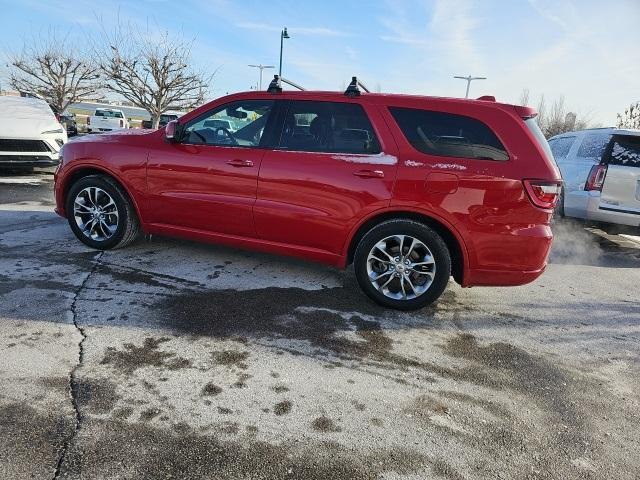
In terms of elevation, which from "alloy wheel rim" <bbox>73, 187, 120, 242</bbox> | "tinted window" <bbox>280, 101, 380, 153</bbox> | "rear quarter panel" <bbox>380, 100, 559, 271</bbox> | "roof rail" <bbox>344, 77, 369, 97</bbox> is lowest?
"alloy wheel rim" <bbox>73, 187, 120, 242</bbox>

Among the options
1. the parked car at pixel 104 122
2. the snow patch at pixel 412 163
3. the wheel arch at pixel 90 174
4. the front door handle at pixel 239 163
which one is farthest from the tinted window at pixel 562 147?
the parked car at pixel 104 122

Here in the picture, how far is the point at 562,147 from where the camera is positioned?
7684 millimetres

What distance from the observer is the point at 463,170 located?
12.2ft

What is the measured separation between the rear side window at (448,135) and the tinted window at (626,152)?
3.55m

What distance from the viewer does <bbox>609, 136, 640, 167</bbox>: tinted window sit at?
6191 mm

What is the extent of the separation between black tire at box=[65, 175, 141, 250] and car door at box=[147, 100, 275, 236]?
0.39 m

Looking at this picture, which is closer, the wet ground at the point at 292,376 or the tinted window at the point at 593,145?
the wet ground at the point at 292,376

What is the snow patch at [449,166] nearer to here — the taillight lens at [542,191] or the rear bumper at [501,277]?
the taillight lens at [542,191]

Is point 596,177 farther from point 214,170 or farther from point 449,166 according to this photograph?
point 214,170

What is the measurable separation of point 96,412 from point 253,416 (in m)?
0.80

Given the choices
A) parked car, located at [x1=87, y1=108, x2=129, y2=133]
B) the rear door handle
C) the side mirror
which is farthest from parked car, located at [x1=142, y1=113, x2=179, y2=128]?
the rear door handle

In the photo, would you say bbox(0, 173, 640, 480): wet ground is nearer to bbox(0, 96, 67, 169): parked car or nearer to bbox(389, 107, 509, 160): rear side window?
bbox(389, 107, 509, 160): rear side window

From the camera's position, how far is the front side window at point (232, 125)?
4320 millimetres

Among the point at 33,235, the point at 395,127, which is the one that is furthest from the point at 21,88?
the point at 395,127
